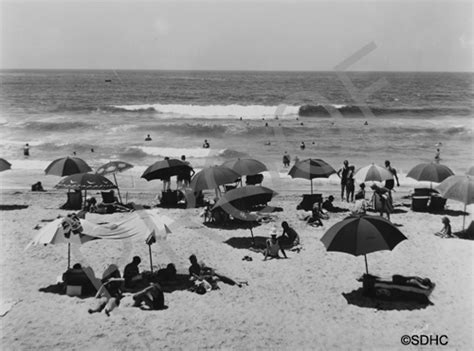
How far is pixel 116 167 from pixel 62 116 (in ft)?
134

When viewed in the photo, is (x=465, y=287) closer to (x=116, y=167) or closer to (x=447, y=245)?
(x=447, y=245)

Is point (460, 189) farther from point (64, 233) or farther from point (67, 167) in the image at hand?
point (67, 167)

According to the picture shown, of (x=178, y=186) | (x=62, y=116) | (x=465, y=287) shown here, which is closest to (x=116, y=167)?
(x=178, y=186)

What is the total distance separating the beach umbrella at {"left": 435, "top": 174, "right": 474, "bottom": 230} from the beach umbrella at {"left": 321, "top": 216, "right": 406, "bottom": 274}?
426cm

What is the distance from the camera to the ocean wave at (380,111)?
57284mm

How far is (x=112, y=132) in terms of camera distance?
42.2m

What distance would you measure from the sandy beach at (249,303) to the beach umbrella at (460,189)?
111 cm

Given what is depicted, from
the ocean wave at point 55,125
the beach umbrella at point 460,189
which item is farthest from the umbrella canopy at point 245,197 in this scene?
the ocean wave at point 55,125

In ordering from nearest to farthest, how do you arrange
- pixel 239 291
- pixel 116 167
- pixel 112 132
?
1. pixel 239 291
2. pixel 116 167
3. pixel 112 132

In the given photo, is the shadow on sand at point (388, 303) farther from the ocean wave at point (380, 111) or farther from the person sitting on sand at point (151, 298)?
the ocean wave at point (380, 111)

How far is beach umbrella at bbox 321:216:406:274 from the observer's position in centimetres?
895

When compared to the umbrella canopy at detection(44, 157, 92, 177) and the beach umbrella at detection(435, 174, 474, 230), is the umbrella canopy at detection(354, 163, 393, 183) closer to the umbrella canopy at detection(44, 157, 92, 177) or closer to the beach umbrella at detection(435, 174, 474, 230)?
the beach umbrella at detection(435, 174, 474, 230)

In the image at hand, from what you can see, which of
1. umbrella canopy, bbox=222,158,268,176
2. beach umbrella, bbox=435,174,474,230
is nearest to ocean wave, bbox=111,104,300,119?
umbrella canopy, bbox=222,158,268,176

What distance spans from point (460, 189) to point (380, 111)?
159 ft
